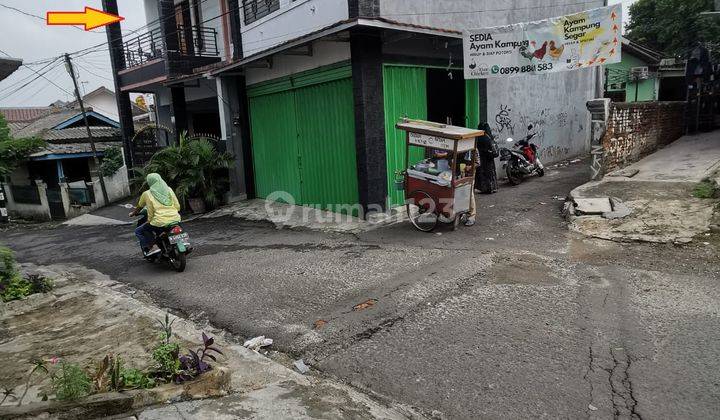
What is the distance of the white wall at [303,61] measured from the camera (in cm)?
942

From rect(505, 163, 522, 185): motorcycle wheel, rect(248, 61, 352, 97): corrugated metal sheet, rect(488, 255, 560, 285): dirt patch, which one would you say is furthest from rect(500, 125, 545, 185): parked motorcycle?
rect(488, 255, 560, 285): dirt patch

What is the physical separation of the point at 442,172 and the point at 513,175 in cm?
446

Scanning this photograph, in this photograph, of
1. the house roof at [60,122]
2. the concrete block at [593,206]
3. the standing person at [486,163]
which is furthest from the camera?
the house roof at [60,122]

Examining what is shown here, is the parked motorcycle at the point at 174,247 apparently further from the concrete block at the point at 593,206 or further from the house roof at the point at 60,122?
the house roof at the point at 60,122

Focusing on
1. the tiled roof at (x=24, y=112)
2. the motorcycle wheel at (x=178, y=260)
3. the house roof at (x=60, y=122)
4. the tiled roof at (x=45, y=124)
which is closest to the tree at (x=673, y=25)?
the motorcycle wheel at (x=178, y=260)

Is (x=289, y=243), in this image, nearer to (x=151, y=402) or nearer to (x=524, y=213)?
(x=524, y=213)

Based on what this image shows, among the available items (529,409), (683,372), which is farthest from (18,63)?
(683,372)

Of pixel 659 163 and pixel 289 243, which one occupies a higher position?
pixel 659 163

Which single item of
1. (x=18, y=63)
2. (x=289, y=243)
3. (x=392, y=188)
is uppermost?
(x=18, y=63)

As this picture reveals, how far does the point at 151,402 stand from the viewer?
334cm

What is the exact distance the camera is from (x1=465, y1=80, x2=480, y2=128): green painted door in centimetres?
1161

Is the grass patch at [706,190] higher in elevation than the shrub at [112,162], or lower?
lower

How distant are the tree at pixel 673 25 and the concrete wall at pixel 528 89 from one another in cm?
1276

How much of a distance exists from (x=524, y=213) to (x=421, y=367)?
5827 millimetres
